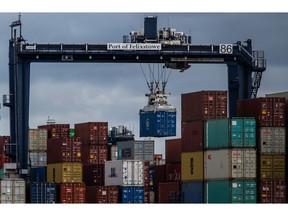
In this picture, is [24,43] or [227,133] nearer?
[227,133]

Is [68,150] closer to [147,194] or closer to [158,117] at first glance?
[147,194]

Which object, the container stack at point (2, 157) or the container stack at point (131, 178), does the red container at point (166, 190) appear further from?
the container stack at point (2, 157)

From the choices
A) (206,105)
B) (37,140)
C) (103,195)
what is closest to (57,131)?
(37,140)

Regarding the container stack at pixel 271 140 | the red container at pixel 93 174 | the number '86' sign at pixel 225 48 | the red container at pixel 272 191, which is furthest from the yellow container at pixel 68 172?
the red container at pixel 272 191

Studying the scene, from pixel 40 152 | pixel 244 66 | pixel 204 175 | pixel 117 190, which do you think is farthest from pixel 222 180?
pixel 40 152

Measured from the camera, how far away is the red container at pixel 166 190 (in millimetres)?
82562

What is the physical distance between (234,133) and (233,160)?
1.37 metres

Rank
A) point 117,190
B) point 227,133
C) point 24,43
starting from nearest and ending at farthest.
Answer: point 227,133
point 117,190
point 24,43

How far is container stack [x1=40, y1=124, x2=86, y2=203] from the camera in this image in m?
84.6

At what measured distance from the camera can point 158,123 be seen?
9988cm

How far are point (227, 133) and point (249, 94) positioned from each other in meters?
17.0

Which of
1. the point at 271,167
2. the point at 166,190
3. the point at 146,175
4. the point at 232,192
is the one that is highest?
the point at 271,167

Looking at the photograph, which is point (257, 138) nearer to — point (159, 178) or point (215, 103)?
point (215, 103)

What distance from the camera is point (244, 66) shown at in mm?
93688
